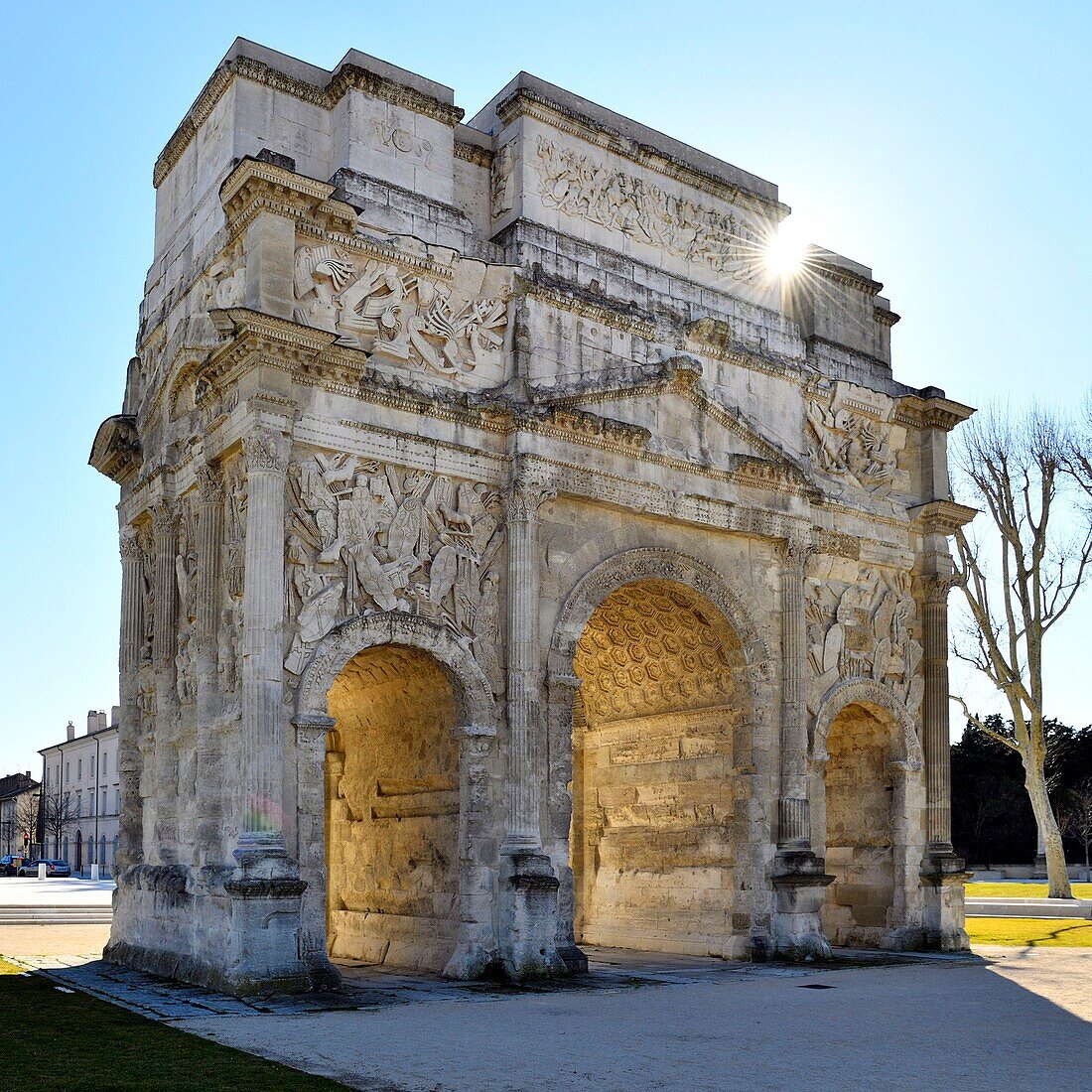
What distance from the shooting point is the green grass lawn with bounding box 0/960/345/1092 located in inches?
332

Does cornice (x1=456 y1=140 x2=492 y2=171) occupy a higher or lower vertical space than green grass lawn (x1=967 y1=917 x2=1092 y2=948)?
higher

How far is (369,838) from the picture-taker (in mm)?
17188

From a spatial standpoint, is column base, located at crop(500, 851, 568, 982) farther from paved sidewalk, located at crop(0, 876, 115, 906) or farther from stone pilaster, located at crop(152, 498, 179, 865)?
paved sidewalk, located at crop(0, 876, 115, 906)

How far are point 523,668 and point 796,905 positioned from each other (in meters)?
5.28

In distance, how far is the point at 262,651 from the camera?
44.6ft

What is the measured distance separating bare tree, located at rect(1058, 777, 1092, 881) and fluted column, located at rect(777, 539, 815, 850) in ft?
107

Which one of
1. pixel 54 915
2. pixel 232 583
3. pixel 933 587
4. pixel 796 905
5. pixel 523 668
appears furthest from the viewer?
pixel 54 915

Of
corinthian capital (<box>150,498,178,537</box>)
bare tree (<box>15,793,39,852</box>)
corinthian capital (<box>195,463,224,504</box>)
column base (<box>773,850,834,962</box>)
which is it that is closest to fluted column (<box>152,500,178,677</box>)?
corinthian capital (<box>150,498,178,537</box>)

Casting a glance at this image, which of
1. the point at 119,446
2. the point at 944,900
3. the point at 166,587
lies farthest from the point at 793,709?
the point at 119,446

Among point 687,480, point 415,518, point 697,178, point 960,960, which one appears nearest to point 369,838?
point 415,518

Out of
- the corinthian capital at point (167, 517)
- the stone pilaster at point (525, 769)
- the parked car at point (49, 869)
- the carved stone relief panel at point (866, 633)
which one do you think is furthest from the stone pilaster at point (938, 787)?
the parked car at point (49, 869)

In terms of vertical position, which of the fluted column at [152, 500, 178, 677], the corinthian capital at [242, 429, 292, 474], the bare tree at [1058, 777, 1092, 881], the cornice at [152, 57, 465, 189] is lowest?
the bare tree at [1058, 777, 1092, 881]

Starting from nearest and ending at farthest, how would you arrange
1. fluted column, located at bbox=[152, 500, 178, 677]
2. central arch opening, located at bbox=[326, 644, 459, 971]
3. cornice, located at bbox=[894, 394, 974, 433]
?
central arch opening, located at bbox=[326, 644, 459, 971], fluted column, located at bbox=[152, 500, 178, 677], cornice, located at bbox=[894, 394, 974, 433]

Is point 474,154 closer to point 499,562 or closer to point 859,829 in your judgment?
point 499,562
